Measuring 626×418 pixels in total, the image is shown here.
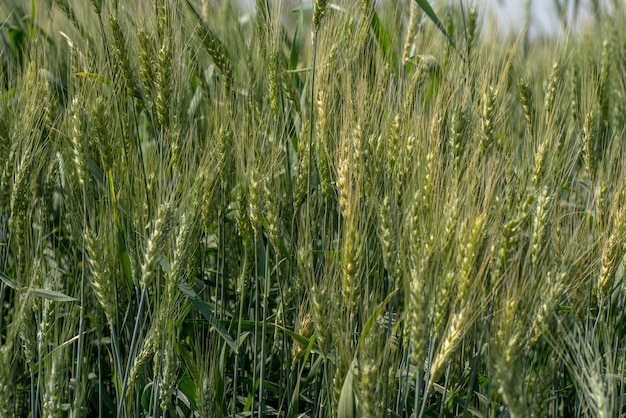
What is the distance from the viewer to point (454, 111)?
6.02ft

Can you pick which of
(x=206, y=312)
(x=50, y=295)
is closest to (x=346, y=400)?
(x=206, y=312)

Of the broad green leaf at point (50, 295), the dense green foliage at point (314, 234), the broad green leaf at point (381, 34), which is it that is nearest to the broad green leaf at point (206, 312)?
the dense green foliage at point (314, 234)

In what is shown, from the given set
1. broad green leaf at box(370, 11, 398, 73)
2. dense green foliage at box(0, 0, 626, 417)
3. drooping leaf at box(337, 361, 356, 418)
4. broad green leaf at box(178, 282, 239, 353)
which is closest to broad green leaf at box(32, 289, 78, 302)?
dense green foliage at box(0, 0, 626, 417)

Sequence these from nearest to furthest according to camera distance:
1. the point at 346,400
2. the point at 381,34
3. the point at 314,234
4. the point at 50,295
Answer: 1. the point at 346,400
2. the point at 50,295
3. the point at 314,234
4. the point at 381,34

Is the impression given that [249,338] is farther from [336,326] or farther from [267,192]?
[336,326]

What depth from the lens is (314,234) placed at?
6.24ft

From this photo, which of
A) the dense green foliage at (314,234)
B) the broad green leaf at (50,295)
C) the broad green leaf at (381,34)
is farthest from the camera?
the broad green leaf at (381,34)

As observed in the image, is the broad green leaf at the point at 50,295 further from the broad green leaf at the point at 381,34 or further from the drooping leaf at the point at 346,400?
the broad green leaf at the point at 381,34

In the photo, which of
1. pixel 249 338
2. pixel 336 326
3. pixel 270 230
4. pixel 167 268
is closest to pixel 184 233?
pixel 167 268

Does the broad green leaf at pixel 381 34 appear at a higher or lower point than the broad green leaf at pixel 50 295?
higher

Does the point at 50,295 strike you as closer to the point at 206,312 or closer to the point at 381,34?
the point at 206,312

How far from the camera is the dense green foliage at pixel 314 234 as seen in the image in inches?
58.2

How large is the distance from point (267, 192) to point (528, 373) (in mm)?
674

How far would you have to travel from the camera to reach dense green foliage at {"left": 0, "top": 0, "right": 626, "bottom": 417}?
148 centimetres
